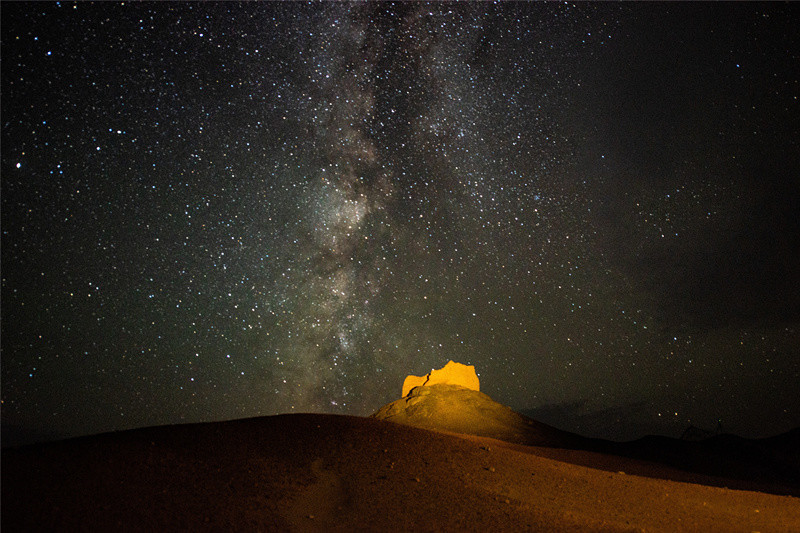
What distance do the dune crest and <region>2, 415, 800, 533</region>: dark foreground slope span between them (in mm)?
29961

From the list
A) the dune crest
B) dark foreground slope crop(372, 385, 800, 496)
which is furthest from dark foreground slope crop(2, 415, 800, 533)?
the dune crest

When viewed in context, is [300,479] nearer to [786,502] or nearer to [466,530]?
[466,530]

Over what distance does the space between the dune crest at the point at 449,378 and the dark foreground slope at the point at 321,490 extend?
30.0 m

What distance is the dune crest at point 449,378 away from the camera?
4050 cm

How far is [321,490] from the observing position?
7.77m

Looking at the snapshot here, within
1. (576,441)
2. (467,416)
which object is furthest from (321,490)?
(576,441)

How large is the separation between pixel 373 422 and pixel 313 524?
6.33 metres

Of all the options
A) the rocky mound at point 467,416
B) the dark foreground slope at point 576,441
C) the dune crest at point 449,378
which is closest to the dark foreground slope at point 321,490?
the dark foreground slope at point 576,441

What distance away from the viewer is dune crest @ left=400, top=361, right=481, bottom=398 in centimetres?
4050

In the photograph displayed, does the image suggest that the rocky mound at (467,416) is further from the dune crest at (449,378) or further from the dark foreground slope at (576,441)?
the dune crest at (449,378)

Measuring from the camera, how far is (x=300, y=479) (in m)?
8.09

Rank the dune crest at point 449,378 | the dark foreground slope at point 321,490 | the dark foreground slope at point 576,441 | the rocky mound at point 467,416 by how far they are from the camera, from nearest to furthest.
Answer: the dark foreground slope at point 321,490
the dark foreground slope at point 576,441
the rocky mound at point 467,416
the dune crest at point 449,378

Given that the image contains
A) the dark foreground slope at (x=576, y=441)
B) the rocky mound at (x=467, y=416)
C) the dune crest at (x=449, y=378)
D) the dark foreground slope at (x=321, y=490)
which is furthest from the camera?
the dune crest at (x=449, y=378)

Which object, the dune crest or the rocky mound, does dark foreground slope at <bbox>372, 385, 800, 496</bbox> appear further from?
the dune crest
